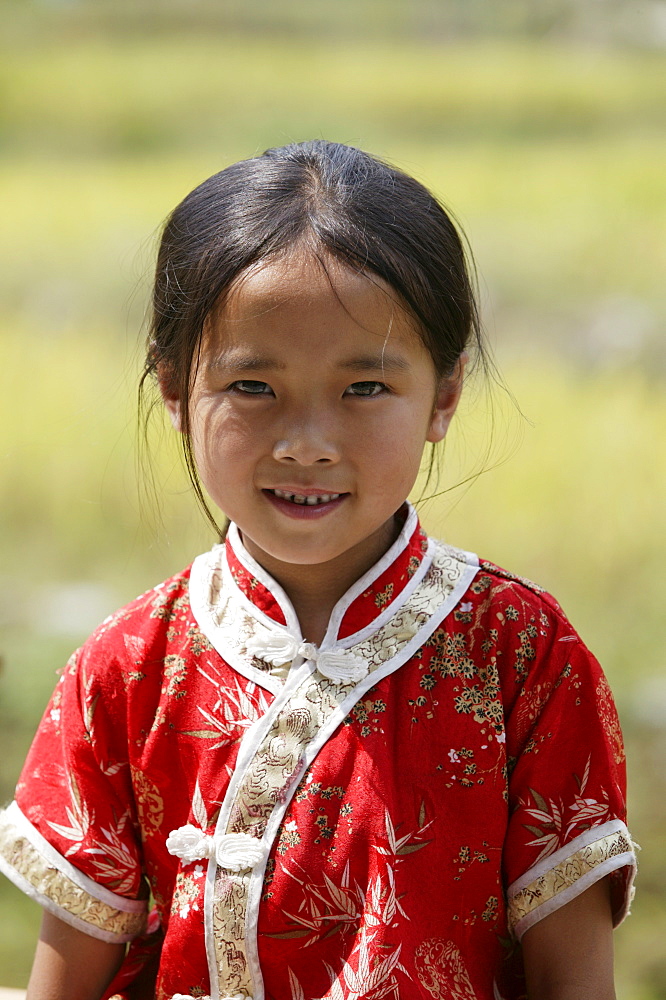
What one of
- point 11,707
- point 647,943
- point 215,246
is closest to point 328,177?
point 215,246

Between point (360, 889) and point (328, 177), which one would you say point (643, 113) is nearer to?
point (328, 177)

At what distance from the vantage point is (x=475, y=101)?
3.03m

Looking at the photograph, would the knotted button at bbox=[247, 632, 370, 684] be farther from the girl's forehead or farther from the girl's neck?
the girl's forehead

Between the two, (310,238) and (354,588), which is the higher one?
(310,238)

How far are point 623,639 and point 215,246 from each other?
69.0 inches

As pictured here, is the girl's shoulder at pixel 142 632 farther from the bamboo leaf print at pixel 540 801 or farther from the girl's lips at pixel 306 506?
the bamboo leaf print at pixel 540 801

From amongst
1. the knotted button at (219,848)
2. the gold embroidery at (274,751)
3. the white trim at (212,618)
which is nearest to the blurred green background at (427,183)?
the white trim at (212,618)

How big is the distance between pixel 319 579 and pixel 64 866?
46 cm

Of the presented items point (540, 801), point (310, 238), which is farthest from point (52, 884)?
point (310, 238)

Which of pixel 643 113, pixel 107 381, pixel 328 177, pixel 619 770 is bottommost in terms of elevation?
pixel 619 770

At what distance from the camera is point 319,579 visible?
1.33 metres

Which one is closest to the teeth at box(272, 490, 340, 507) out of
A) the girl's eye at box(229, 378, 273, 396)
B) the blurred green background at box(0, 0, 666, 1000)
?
the girl's eye at box(229, 378, 273, 396)

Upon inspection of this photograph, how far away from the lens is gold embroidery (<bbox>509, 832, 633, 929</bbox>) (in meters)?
1.22

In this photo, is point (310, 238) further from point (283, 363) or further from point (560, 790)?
point (560, 790)
